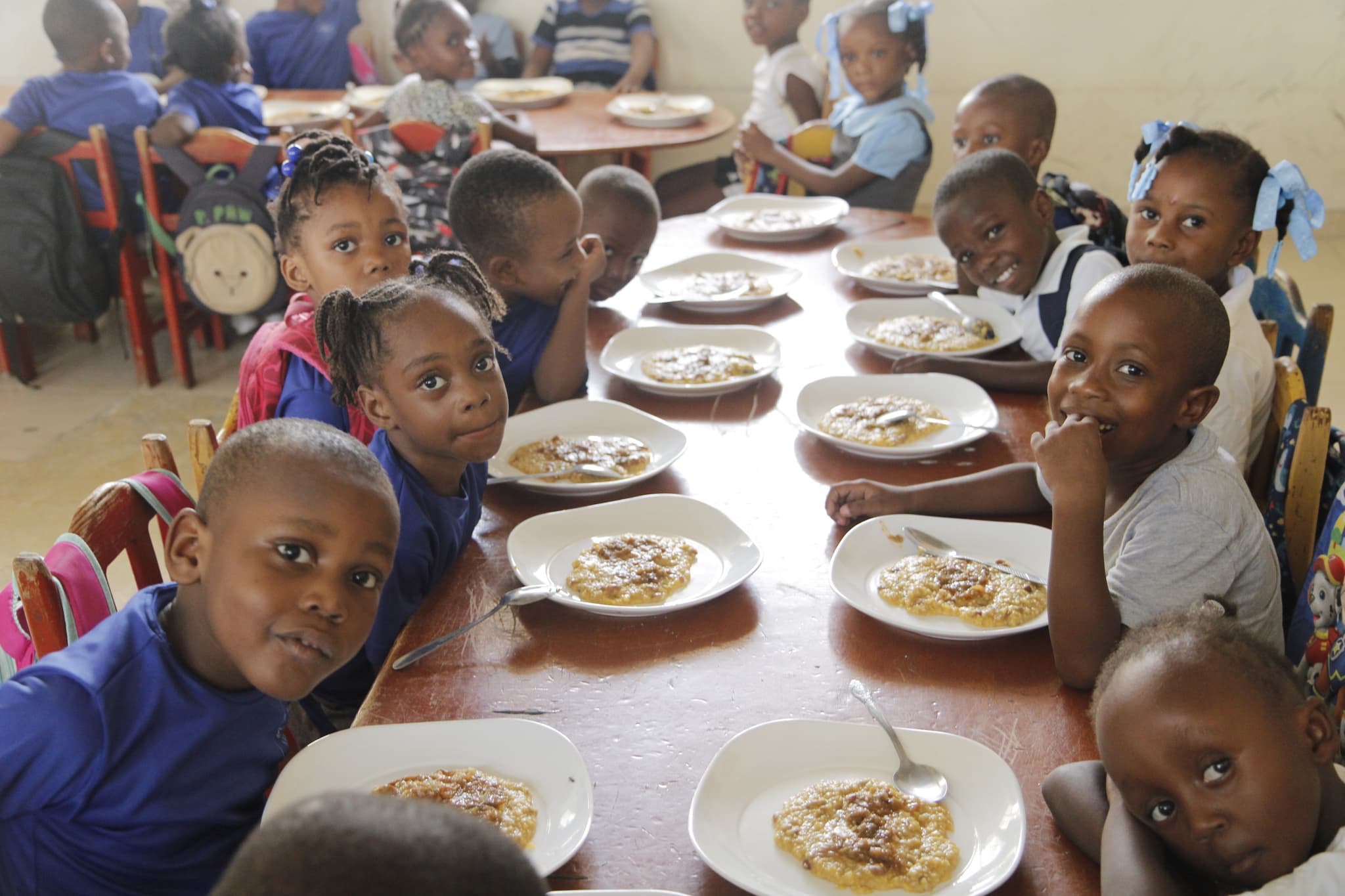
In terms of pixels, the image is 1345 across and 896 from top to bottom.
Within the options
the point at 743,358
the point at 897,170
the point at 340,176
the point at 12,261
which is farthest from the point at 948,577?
the point at 12,261

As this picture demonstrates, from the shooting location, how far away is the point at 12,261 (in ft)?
13.6

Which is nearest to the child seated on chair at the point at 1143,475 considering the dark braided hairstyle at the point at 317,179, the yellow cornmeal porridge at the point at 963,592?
the yellow cornmeal porridge at the point at 963,592

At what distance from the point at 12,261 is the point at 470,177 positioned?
2.76m

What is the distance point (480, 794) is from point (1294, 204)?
1.90m

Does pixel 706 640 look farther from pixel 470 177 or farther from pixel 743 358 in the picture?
pixel 470 177

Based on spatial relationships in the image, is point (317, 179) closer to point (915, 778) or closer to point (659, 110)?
point (915, 778)

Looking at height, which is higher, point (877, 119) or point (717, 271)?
point (877, 119)

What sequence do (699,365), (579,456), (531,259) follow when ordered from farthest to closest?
(531,259) → (699,365) → (579,456)

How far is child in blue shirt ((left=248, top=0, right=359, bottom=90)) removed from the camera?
575 cm

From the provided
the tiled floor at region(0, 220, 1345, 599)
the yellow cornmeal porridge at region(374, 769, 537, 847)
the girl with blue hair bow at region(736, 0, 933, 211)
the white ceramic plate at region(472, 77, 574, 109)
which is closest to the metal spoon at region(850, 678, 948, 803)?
the yellow cornmeal porridge at region(374, 769, 537, 847)

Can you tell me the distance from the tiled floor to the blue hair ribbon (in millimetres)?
2746

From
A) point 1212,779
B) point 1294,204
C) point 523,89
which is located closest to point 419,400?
point 1212,779

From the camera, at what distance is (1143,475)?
1.56m

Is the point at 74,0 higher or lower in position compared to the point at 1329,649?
higher
